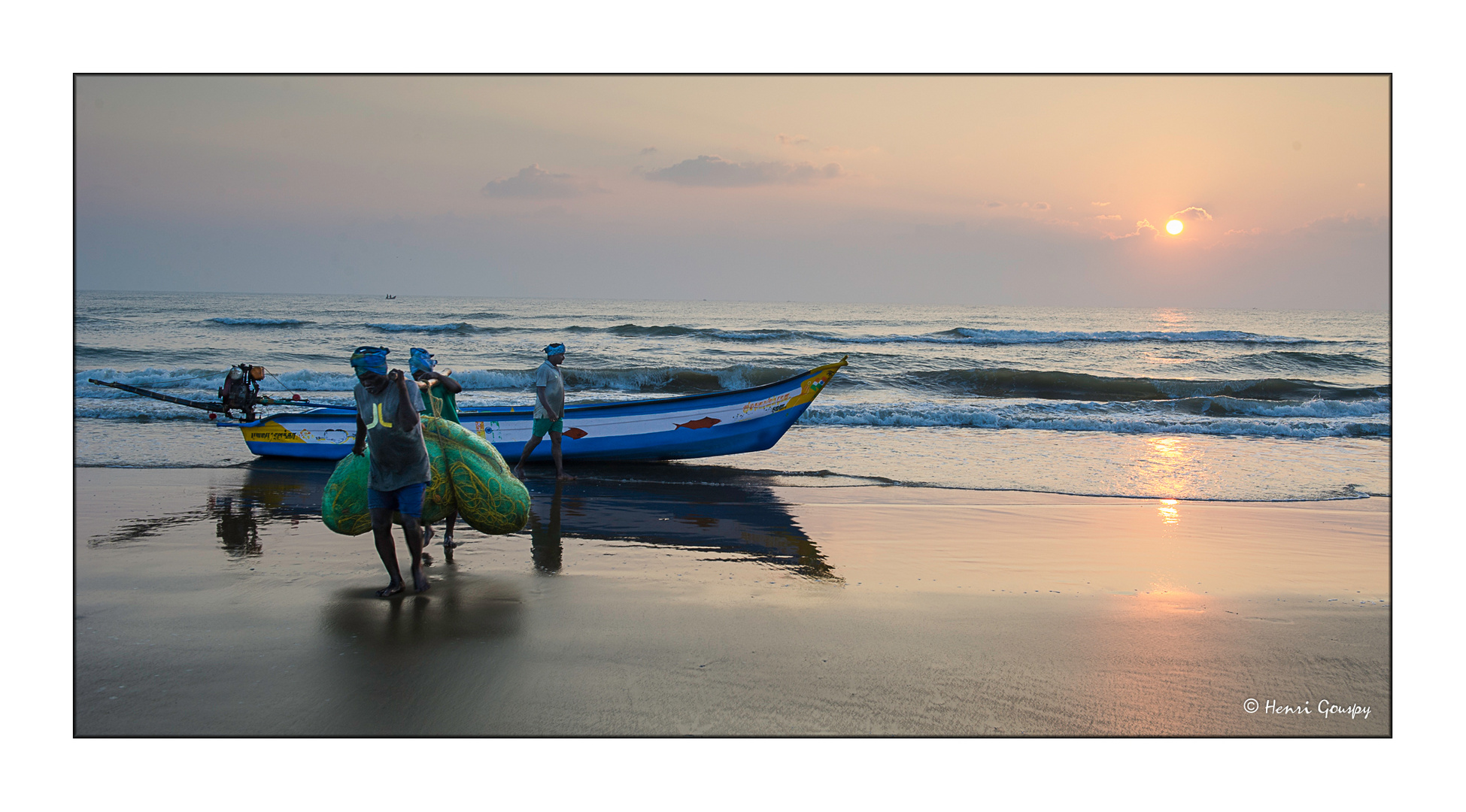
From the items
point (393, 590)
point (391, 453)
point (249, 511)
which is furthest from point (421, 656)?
point (249, 511)

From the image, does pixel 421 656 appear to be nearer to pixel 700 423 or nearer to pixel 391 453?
pixel 391 453

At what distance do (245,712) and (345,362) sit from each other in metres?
26.8

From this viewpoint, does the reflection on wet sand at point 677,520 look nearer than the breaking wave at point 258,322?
Yes

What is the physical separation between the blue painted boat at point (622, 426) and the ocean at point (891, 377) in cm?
38

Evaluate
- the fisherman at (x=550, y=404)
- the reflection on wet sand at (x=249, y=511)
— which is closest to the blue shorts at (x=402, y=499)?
the reflection on wet sand at (x=249, y=511)

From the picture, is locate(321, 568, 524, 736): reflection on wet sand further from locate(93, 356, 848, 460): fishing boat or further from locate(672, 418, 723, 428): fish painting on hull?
locate(672, 418, 723, 428): fish painting on hull

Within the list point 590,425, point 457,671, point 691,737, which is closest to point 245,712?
point 457,671

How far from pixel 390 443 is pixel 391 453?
0.06 metres

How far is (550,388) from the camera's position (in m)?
8.80

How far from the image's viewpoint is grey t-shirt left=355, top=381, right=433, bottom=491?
15.3ft

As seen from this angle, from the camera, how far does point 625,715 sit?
3.48 meters

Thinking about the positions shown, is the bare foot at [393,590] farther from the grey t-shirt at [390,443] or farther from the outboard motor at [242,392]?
the outboard motor at [242,392]

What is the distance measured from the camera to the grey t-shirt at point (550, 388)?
8.80 metres

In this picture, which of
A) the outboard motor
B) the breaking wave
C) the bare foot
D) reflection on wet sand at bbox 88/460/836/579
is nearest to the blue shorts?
the bare foot
